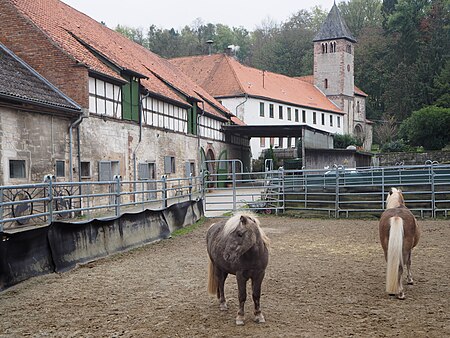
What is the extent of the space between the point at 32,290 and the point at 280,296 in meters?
3.42

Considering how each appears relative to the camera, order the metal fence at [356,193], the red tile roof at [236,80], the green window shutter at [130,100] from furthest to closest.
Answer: the red tile roof at [236,80] → the green window shutter at [130,100] → the metal fence at [356,193]

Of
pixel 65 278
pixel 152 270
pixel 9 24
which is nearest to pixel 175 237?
pixel 152 270

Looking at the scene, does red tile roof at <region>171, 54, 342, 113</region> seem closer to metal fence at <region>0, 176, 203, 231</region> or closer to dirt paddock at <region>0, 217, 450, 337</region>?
→ metal fence at <region>0, 176, 203, 231</region>

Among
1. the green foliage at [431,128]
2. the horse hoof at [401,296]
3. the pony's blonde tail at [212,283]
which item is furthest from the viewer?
the green foliage at [431,128]

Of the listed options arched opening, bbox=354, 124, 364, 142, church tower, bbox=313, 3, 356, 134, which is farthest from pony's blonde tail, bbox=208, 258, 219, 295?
arched opening, bbox=354, 124, 364, 142

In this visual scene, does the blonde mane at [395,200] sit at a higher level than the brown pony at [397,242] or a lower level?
higher

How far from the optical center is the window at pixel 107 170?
17530mm

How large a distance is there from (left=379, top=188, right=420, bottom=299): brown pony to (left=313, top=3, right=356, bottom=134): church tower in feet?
174

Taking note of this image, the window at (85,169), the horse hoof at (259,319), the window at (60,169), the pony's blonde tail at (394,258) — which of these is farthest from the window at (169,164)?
the horse hoof at (259,319)

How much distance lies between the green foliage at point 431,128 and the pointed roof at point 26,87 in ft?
103

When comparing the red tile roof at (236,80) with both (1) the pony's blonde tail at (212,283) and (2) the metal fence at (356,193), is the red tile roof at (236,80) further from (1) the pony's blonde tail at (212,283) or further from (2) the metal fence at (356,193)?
(1) the pony's blonde tail at (212,283)

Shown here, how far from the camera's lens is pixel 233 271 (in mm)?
5379

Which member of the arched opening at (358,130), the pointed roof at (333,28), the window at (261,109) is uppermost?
the pointed roof at (333,28)

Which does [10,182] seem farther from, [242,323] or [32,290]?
[242,323]
